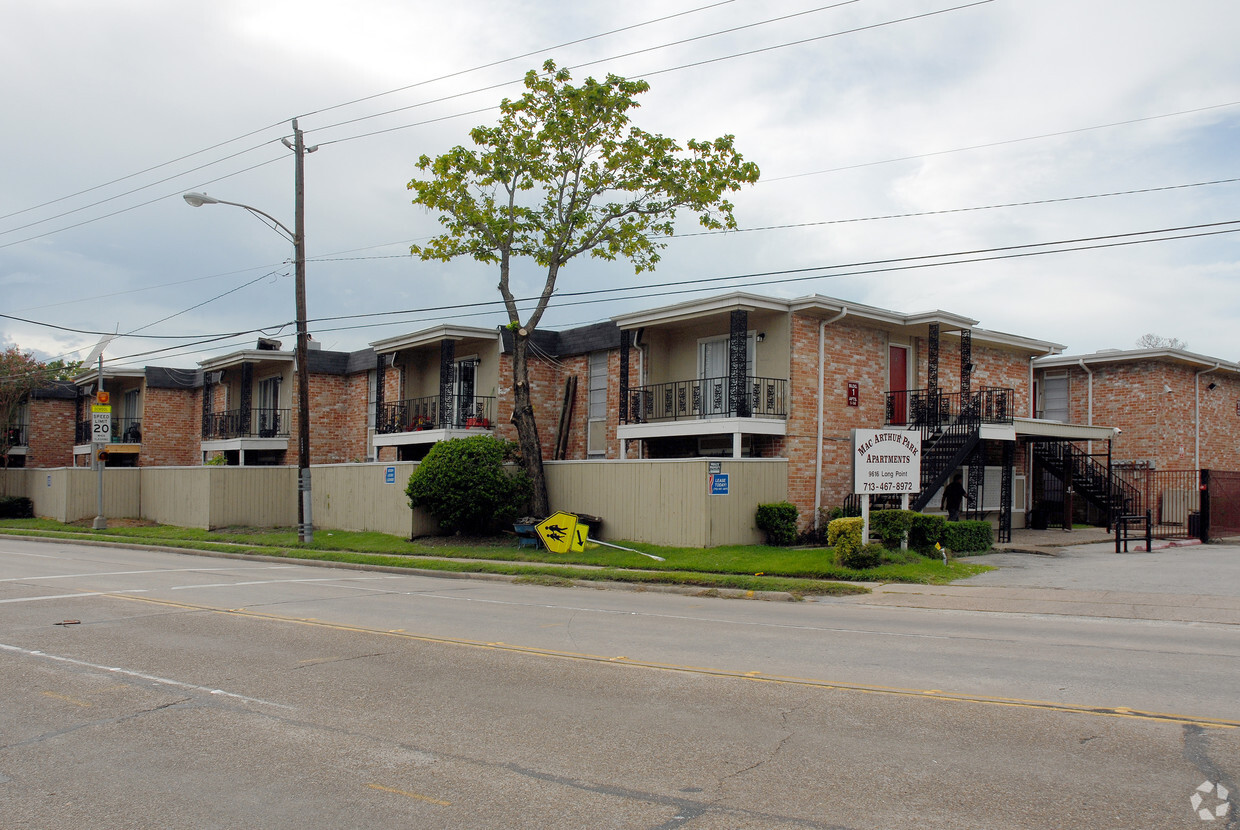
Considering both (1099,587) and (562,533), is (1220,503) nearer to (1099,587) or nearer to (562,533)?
(1099,587)

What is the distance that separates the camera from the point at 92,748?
6.58 metres

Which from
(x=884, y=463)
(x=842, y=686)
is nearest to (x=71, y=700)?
(x=842, y=686)

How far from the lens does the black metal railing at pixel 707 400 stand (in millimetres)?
23453

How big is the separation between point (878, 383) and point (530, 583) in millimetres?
12411

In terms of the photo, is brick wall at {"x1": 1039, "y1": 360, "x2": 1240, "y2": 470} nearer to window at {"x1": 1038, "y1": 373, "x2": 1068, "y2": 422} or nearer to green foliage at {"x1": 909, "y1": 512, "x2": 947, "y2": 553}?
window at {"x1": 1038, "y1": 373, "x2": 1068, "y2": 422}

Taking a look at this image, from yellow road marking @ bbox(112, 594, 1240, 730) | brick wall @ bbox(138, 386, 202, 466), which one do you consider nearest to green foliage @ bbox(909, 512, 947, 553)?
yellow road marking @ bbox(112, 594, 1240, 730)

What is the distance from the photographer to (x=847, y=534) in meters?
18.1

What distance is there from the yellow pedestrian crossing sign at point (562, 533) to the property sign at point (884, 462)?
261 inches

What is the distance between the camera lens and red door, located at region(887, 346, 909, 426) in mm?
26297

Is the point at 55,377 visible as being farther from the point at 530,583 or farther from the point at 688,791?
A: the point at 688,791

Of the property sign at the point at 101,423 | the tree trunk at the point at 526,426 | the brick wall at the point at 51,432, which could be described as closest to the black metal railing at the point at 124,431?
the brick wall at the point at 51,432

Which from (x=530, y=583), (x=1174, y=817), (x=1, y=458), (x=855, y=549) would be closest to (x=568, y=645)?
(x=1174, y=817)

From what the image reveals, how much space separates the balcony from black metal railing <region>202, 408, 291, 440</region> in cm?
812

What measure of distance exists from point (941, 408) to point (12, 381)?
→ 4151 centimetres
